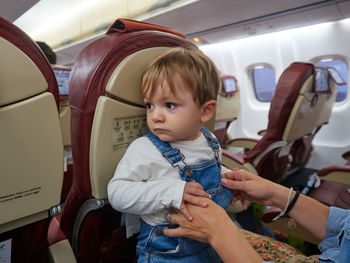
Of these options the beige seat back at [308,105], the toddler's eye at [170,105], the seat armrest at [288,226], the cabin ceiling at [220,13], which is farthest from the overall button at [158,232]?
the cabin ceiling at [220,13]

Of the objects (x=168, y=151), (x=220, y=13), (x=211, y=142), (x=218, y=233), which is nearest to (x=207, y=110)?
(x=211, y=142)

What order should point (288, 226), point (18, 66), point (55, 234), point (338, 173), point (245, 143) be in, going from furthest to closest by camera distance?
point (245, 143) → point (338, 173) → point (288, 226) → point (55, 234) → point (18, 66)

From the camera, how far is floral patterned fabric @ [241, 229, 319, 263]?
116cm

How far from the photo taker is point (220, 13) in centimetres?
328

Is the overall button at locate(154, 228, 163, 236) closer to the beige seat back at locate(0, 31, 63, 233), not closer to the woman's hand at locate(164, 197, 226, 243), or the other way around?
the woman's hand at locate(164, 197, 226, 243)

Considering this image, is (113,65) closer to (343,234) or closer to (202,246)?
(202,246)

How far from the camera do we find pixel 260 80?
5930 mm

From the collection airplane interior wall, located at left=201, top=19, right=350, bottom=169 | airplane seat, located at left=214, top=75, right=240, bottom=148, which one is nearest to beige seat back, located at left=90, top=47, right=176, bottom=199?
airplane seat, located at left=214, top=75, right=240, bottom=148

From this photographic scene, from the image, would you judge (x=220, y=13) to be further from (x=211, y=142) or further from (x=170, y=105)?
(x=170, y=105)

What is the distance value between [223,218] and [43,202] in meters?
0.62

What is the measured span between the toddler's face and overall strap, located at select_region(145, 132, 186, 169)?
1.2 inches

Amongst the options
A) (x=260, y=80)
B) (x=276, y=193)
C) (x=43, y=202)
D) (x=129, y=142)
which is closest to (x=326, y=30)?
(x=260, y=80)

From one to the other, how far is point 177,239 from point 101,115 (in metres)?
0.57

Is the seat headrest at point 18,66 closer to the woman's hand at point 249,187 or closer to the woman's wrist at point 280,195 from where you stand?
the woman's hand at point 249,187
